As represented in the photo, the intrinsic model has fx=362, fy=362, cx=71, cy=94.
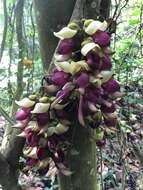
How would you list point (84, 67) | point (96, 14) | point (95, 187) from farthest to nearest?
1. point (95, 187)
2. point (96, 14)
3. point (84, 67)

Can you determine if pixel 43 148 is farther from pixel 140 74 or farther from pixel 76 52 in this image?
pixel 140 74

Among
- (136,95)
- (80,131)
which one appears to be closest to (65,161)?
(80,131)

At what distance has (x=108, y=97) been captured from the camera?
2.13ft

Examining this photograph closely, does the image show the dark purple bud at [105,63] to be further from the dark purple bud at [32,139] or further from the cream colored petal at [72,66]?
the dark purple bud at [32,139]

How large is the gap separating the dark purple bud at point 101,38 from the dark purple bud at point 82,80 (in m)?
0.06

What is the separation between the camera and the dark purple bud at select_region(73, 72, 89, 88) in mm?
586

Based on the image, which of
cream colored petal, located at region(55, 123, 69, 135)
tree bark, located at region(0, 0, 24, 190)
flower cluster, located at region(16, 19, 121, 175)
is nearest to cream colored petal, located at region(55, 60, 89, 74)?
flower cluster, located at region(16, 19, 121, 175)

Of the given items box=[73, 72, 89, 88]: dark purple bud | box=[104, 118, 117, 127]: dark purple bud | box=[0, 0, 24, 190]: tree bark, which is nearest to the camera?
box=[73, 72, 89, 88]: dark purple bud

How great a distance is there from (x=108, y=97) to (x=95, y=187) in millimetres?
263

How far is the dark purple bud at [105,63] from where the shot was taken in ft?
2.00

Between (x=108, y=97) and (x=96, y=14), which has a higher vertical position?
(x=96, y=14)

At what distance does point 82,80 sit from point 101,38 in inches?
3.2

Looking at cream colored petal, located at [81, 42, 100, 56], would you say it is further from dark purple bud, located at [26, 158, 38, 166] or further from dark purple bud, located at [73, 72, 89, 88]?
dark purple bud, located at [26, 158, 38, 166]

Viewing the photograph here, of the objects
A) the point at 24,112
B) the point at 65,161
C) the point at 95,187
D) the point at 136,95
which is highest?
the point at 24,112
